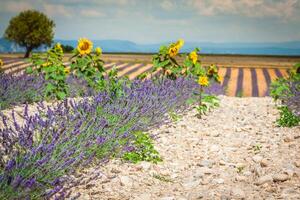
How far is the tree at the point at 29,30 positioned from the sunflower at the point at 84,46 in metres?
26.4

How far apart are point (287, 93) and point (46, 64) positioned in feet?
14.1

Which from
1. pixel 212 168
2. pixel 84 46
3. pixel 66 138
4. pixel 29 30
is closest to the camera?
pixel 66 138

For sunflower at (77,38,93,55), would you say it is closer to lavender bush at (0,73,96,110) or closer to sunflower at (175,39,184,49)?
lavender bush at (0,73,96,110)

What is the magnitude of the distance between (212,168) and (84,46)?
3.43 metres

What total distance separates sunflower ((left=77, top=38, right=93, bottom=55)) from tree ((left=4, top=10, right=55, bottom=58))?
26.4 metres

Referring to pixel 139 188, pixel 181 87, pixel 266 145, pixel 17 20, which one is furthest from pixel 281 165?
pixel 17 20

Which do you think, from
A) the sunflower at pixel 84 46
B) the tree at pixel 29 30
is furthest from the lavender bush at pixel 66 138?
the tree at pixel 29 30

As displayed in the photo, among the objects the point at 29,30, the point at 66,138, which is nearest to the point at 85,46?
the point at 66,138

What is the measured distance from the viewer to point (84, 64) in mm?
6375

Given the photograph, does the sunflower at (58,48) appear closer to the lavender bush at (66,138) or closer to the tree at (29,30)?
the lavender bush at (66,138)

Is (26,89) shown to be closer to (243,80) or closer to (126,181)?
(126,181)

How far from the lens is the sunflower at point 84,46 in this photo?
617 centimetres

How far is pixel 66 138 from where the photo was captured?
3037 mm

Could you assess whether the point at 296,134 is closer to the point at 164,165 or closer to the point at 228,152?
the point at 228,152
